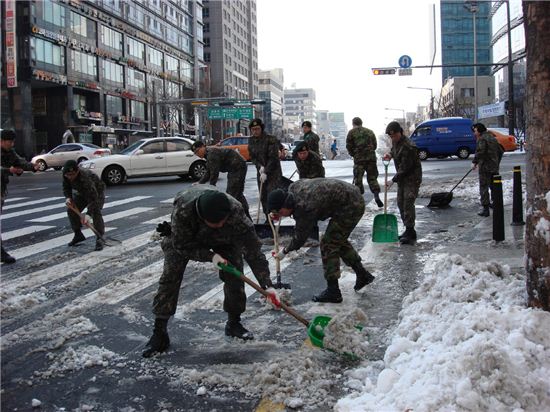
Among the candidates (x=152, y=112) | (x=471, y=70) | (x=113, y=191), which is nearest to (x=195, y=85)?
(x=152, y=112)

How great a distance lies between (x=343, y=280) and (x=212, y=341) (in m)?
2.39

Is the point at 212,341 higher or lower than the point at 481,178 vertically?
lower

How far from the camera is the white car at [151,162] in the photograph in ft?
60.0

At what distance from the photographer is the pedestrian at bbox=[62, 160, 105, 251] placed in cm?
866

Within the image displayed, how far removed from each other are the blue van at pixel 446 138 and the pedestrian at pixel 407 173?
750 inches

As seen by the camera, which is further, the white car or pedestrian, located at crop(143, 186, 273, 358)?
the white car

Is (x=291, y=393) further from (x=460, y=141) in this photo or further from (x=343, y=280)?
(x=460, y=141)

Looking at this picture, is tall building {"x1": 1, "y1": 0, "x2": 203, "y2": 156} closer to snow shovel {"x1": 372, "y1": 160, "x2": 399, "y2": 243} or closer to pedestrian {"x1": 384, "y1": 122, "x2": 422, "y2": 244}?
pedestrian {"x1": 384, "y1": 122, "x2": 422, "y2": 244}

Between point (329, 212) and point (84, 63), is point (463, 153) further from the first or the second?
point (84, 63)

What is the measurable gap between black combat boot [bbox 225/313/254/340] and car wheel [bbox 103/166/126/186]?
1443 cm

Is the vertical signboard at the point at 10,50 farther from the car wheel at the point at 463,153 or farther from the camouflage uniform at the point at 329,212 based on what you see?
the camouflage uniform at the point at 329,212

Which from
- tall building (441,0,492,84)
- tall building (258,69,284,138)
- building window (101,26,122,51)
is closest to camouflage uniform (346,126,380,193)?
building window (101,26,122,51)

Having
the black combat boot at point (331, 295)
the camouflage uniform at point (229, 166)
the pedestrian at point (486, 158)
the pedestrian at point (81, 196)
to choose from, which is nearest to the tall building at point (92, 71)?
the pedestrian at point (81, 196)

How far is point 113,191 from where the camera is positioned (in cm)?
1673
